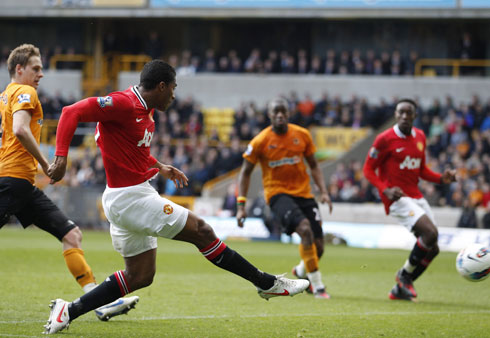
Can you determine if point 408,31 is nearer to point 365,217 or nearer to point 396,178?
point 365,217

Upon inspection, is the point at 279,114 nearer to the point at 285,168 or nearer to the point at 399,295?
the point at 285,168

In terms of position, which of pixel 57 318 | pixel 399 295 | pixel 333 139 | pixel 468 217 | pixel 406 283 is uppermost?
pixel 57 318

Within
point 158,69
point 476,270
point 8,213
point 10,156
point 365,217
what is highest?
point 158,69

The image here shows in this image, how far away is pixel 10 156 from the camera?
7219mm

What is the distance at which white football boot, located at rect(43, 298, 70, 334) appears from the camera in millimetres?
6426

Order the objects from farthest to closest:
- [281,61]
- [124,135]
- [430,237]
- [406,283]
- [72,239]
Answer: [281,61], [406,283], [430,237], [72,239], [124,135]

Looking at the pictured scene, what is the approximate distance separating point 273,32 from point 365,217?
602 inches

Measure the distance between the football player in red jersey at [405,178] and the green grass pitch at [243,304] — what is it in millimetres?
516

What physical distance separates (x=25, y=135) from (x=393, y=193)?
16.9 feet

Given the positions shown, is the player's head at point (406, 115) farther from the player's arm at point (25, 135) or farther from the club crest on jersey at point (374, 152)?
the player's arm at point (25, 135)

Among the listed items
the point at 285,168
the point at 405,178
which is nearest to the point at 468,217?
the point at 405,178

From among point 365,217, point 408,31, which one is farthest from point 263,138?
point 408,31

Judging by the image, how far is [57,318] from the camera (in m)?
6.44

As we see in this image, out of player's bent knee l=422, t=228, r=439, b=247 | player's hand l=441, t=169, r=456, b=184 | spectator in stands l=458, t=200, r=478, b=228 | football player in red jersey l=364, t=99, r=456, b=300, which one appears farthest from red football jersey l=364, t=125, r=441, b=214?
spectator in stands l=458, t=200, r=478, b=228
